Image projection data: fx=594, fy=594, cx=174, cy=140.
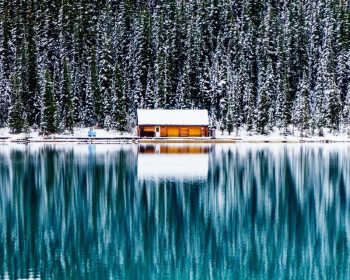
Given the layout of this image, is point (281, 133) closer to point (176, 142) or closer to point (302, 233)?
point (176, 142)

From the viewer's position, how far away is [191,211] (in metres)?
27.3

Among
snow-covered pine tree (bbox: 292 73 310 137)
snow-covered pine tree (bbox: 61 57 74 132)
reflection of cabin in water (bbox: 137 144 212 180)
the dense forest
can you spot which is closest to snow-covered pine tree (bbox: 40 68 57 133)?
the dense forest

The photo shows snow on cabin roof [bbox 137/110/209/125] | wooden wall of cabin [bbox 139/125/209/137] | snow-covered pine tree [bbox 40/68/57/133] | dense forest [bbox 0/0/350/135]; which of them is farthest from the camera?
dense forest [bbox 0/0/350/135]

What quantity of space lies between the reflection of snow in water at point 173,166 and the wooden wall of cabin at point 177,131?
85.9 ft

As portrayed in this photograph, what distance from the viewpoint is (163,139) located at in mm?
84312

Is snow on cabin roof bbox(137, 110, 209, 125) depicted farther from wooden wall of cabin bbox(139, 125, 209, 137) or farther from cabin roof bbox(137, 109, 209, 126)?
wooden wall of cabin bbox(139, 125, 209, 137)

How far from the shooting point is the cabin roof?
278ft

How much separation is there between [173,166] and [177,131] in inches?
1534

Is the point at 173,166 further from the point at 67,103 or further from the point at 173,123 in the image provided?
the point at 67,103

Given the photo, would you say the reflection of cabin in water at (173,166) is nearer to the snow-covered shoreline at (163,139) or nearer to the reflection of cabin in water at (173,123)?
the snow-covered shoreline at (163,139)

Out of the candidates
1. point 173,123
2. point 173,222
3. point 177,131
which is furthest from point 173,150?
point 173,222

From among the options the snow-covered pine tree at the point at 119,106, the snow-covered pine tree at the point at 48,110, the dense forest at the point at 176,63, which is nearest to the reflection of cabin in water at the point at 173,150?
the snow-covered pine tree at the point at 119,106

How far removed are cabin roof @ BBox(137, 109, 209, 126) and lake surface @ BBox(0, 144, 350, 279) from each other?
3957cm

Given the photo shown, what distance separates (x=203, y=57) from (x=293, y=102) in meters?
17.3
